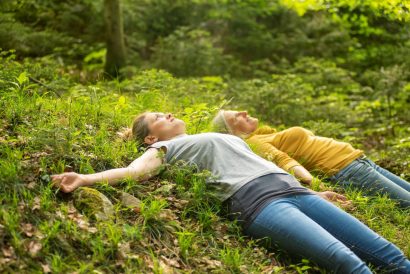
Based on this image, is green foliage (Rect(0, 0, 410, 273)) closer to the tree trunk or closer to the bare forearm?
the bare forearm

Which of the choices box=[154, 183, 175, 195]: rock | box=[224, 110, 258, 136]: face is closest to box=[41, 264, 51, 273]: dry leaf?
box=[154, 183, 175, 195]: rock

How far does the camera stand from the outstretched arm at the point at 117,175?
3.98m

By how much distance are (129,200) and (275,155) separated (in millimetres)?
2075

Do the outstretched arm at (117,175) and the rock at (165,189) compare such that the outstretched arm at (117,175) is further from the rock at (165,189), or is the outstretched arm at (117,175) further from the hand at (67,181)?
the rock at (165,189)

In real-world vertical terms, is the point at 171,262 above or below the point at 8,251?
below

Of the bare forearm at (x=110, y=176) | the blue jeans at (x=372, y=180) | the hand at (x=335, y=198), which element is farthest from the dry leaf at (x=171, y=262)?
the blue jeans at (x=372, y=180)

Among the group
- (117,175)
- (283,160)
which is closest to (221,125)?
(283,160)

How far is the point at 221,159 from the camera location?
14.7ft

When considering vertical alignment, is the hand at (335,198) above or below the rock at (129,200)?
below

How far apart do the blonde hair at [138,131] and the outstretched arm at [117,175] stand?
543 mm

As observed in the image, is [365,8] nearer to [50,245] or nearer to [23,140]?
[23,140]

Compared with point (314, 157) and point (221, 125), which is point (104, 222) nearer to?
point (221, 125)

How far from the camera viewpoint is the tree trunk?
1038 centimetres

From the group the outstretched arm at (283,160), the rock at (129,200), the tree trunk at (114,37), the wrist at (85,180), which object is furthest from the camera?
the tree trunk at (114,37)
